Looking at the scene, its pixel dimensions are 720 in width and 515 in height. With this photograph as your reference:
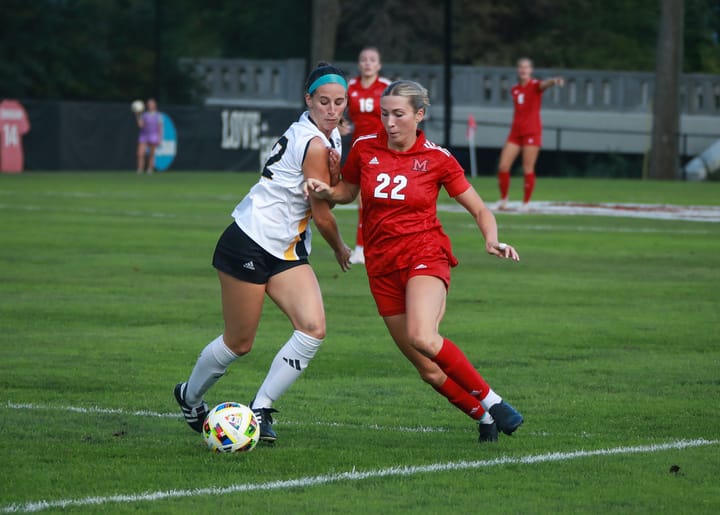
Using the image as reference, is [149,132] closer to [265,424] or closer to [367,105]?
[367,105]

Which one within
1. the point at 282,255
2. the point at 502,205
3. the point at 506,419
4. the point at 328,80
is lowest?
the point at 502,205

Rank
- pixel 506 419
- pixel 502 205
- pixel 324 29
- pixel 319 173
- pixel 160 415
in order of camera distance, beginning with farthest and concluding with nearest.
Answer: pixel 324 29
pixel 502 205
pixel 160 415
pixel 319 173
pixel 506 419

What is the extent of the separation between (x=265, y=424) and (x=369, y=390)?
1.88m

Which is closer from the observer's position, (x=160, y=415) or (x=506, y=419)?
(x=506, y=419)

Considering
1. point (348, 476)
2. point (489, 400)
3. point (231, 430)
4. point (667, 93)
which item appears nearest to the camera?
point (348, 476)

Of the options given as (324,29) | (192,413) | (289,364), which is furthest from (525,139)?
(324,29)

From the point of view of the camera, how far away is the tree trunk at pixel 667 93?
45.9 meters

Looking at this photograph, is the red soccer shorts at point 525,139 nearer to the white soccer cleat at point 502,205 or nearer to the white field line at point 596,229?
the white soccer cleat at point 502,205

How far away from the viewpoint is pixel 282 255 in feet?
27.1

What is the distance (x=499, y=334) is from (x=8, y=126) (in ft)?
106

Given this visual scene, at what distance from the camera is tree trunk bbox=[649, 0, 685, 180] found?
45.9 metres

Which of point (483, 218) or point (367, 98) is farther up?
point (367, 98)

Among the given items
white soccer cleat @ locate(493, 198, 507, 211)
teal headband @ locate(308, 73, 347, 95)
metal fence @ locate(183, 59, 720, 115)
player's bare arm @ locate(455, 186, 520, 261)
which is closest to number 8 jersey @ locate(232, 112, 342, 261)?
teal headband @ locate(308, 73, 347, 95)

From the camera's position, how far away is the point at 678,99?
47031mm
